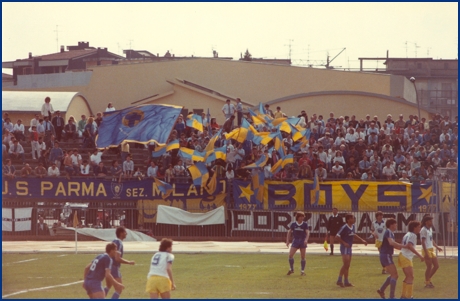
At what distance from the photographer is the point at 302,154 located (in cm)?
4062

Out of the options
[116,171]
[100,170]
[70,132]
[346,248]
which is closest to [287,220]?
[116,171]

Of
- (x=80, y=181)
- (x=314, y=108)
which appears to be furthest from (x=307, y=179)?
(x=314, y=108)

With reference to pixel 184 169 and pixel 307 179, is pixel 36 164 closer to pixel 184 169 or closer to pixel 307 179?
pixel 184 169

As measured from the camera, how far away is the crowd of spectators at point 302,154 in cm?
3859

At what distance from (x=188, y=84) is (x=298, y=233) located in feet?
113

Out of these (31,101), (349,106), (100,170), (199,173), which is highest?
(31,101)

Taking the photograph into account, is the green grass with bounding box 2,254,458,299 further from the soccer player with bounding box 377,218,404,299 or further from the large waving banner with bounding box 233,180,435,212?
the large waving banner with bounding box 233,180,435,212

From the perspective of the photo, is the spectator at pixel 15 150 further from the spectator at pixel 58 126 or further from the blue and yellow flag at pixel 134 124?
the blue and yellow flag at pixel 134 124

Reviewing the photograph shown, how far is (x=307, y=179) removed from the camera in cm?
3809

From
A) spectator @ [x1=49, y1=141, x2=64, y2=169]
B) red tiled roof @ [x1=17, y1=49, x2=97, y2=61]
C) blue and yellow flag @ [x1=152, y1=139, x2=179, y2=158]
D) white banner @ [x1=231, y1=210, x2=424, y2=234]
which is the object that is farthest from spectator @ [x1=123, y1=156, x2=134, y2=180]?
red tiled roof @ [x1=17, y1=49, x2=97, y2=61]

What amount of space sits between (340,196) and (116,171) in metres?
10.0

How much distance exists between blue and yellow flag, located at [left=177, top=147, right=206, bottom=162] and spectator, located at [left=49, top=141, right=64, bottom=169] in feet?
18.5

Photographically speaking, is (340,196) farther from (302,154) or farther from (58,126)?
(58,126)

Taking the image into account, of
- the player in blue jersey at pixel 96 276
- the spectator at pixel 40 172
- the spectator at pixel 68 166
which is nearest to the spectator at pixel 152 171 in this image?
the spectator at pixel 68 166
